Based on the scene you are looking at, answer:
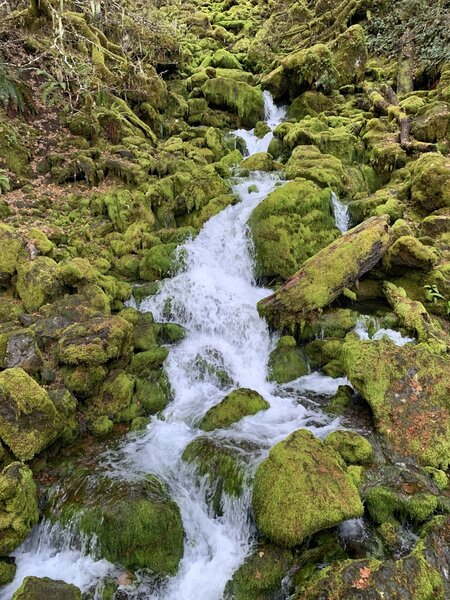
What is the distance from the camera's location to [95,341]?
7.69 metres

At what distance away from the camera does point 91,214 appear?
1189cm

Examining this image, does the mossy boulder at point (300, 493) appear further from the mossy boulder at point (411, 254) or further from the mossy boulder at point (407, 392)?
the mossy boulder at point (411, 254)

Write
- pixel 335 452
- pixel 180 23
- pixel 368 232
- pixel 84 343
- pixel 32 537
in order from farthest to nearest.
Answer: pixel 180 23, pixel 368 232, pixel 84 343, pixel 335 452, pixel 32 537

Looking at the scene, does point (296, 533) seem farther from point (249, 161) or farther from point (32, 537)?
point (249, 161)

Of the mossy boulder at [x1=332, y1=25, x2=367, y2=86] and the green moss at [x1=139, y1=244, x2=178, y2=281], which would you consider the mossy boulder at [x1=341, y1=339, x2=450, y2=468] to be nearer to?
the green moss at [x1=139, y1=244, x2=178, y2=281]

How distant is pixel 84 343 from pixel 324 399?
4.65m

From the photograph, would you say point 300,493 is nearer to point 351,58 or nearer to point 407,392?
point 407,392

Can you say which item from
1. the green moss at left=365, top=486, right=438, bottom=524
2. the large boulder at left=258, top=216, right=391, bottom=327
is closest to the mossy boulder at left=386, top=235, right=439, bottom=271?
the large boulder at left=258, top=216, right=391, bottom=327

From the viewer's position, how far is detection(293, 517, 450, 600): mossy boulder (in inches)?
160

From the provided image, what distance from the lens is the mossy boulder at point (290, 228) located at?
36.1 ft

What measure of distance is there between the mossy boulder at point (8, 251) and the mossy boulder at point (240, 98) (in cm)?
1349

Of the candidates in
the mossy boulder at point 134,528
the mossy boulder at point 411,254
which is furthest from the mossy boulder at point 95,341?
the mossy boulder at point 411,254

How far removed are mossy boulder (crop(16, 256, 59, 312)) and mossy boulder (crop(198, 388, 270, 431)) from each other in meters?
4.40

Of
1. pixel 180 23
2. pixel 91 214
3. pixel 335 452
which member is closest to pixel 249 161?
pixel 91 214
